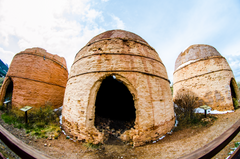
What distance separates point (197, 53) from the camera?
10062mm

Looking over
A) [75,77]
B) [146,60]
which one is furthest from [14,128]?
[146,60]

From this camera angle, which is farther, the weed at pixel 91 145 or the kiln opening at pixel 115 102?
the kiln opening at pixel 115 102

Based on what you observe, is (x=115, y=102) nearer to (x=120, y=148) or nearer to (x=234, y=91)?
(x=120, y=148)

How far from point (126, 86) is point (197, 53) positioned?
955cm

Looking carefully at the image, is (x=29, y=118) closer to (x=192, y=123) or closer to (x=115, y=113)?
(x=115, y=113)

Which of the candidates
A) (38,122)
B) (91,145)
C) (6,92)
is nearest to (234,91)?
(91,145)

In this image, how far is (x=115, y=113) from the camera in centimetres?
714

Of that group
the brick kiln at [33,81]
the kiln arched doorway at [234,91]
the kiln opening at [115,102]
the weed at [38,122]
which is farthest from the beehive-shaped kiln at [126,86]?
the kiln arched doorway at [234,91]

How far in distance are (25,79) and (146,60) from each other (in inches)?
356

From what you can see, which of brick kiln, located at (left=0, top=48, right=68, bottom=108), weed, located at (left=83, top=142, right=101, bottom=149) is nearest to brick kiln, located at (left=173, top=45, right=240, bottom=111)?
weed, located at (left=83, top=142, right=101, bottom=149)

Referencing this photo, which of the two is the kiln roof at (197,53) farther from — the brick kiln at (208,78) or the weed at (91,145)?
the weed at (91,145)

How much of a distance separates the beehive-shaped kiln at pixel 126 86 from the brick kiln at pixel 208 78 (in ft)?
18.8

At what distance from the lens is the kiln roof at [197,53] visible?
31.7 ft

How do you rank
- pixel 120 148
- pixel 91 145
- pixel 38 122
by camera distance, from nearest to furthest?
pixel 120 148, pixel 91 145, pixel 38 122
